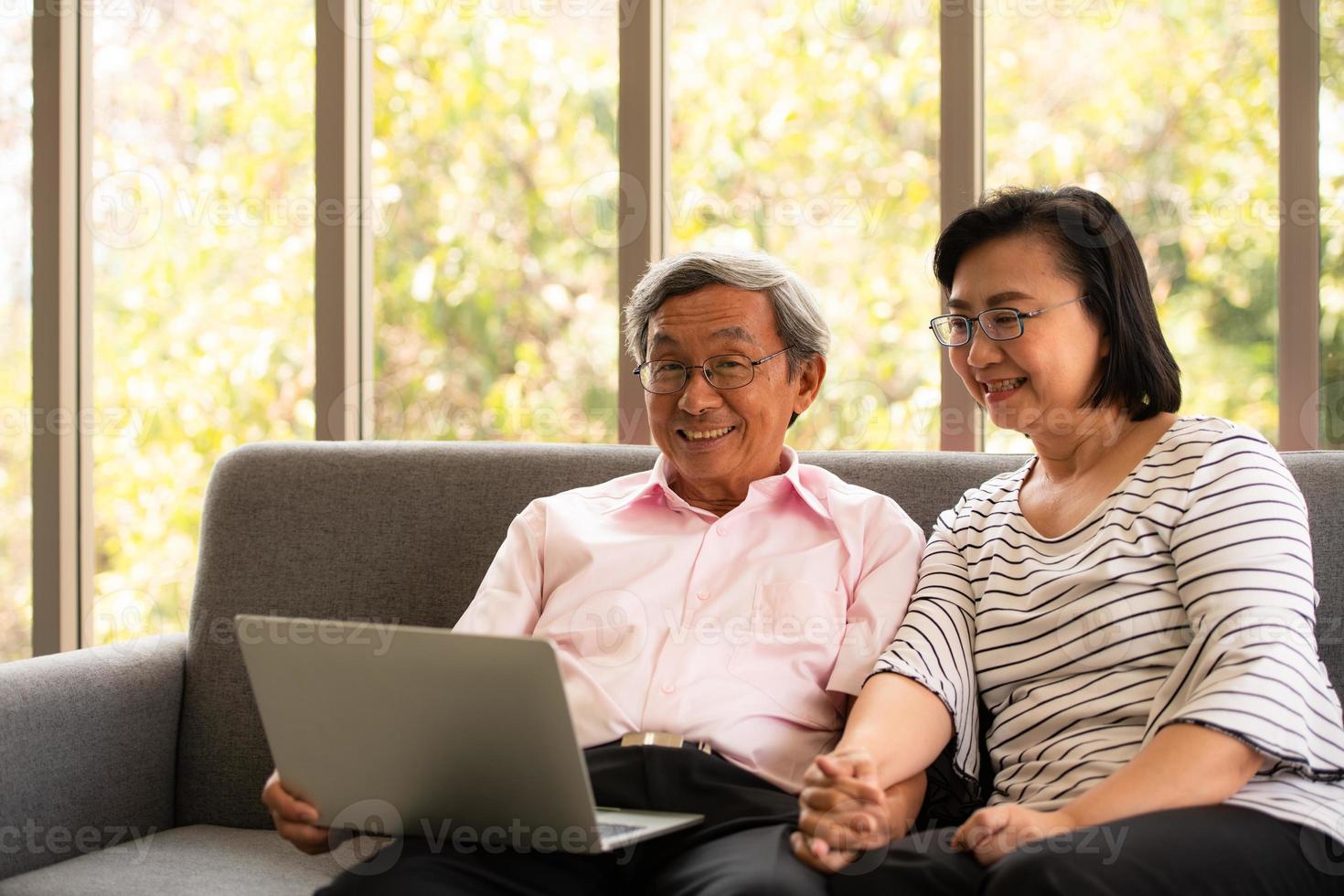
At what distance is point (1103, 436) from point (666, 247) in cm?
116

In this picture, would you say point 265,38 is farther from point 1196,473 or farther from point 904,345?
point 1196,473

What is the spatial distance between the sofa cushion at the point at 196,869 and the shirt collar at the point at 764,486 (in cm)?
62

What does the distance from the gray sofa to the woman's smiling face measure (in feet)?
0.99

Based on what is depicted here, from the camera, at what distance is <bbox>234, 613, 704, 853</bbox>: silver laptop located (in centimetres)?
117

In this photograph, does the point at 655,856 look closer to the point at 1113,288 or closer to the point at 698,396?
the point at 698,396

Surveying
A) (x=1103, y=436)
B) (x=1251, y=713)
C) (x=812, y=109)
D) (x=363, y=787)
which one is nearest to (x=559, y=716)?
(x=363, y=787)

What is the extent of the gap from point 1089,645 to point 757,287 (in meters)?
0.70

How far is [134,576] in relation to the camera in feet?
9.66

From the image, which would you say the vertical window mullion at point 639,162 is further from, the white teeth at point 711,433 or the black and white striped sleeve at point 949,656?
the black and white striped sleeve at point 949,656

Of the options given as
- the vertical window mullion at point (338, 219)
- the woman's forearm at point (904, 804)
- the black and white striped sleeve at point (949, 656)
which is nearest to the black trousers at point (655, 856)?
the woman's forearm at point (904, 804)

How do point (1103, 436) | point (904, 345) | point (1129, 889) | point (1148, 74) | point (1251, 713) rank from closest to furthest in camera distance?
point (1129, 889) → point (1251, 713) → point (1103, 436) → point (1148, 74) → point (904, 345)

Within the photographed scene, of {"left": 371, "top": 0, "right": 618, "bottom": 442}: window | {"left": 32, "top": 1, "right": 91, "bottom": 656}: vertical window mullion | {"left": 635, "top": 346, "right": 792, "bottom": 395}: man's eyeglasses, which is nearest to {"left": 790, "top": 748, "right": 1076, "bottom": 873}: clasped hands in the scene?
{"left": 635, "top": 346, "right": 792, "bottom": 395}: man's eyeglasses

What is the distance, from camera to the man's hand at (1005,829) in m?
1.25

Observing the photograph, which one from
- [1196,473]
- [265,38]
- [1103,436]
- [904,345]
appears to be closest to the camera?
[1196,473]
